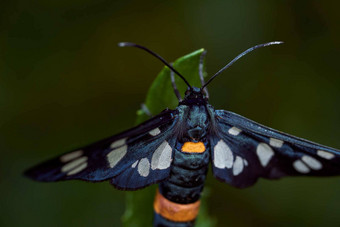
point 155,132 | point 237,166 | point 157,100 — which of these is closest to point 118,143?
point 155,132

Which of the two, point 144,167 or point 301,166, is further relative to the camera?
point 301,166

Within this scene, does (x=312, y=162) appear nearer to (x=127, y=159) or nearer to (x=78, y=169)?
(x=127, y=159)

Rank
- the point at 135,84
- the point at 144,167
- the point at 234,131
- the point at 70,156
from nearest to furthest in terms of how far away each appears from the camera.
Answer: the point at 70,156 < the point at 144,167 < the point at 234,131 < the point at 135,84

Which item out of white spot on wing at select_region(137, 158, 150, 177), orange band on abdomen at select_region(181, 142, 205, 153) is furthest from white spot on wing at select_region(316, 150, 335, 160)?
white spot on wing at select_region(137, 158, 150, 177)

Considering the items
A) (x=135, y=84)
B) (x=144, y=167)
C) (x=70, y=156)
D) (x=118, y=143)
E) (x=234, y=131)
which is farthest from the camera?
(x=135, y=84)

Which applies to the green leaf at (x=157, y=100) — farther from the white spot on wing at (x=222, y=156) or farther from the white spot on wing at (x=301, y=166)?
the white spot on wing at (x=301, y=166)

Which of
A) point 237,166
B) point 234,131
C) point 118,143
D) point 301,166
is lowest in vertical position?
point 301,166

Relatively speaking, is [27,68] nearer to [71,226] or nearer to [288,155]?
[71,226]

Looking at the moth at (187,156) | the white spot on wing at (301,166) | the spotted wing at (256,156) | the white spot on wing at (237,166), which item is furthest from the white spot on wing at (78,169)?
the white spot on wing at (301,166)
